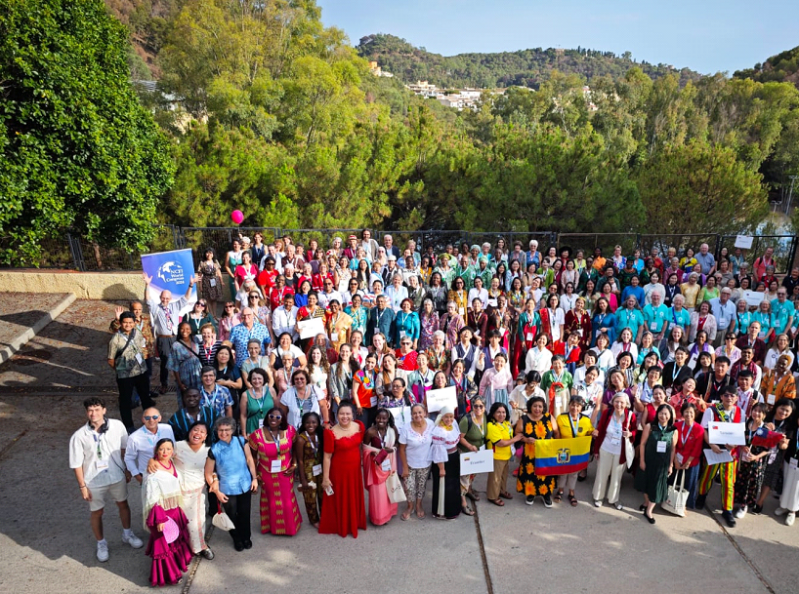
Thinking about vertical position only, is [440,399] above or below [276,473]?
above

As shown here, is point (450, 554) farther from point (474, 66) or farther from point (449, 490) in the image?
point (474, 66)

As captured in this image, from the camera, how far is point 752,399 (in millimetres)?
6523

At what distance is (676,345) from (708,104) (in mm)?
52149

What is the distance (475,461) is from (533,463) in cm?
77

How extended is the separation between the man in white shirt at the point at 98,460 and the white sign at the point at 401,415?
2650mm

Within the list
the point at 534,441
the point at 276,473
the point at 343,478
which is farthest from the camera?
the point at 534,441

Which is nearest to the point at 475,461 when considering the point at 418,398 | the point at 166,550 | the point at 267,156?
the point at 418,398

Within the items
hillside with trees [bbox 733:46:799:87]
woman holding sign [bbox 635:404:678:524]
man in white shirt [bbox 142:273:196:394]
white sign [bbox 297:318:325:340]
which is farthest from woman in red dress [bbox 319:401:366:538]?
hillside with trees [bbox 733:46:799:87]

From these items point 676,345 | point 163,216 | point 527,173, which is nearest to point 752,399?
point 676,345

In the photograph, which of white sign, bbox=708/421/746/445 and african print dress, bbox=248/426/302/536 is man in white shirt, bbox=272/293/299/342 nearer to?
african print dress, bbox=248/426/302/536

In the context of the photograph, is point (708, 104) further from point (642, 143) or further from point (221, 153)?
point (221, 153)

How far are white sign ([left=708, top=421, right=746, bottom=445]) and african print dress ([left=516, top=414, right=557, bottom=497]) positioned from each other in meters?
1.68

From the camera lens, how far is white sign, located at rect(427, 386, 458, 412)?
19.6ft

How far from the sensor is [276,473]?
531 centimetres
